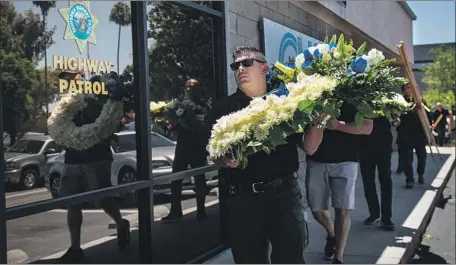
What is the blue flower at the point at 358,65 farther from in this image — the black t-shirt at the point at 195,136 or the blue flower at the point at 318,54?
the black t-shirt at the point at 195,136

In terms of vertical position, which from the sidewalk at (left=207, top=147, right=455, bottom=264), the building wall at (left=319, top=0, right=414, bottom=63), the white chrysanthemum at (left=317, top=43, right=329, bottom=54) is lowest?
the sidewalk at (left=207, top=147, right=455, bottom=264)

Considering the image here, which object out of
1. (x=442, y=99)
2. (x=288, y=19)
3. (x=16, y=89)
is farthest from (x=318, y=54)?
(x=442, y=99)

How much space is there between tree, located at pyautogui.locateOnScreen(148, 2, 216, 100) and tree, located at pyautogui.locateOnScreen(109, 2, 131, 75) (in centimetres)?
25

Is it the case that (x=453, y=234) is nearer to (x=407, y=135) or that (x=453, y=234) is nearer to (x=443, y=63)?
(x=407, y=135)

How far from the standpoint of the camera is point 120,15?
3.98 meters

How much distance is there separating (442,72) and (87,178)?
2936cm

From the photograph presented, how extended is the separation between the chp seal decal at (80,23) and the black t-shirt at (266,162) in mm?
1311

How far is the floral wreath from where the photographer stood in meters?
3.47

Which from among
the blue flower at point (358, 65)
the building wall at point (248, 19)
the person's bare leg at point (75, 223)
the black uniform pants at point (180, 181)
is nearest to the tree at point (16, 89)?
the person's bare leg at point (75, 223)

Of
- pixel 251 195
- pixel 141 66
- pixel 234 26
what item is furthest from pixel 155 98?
pixel 251 195

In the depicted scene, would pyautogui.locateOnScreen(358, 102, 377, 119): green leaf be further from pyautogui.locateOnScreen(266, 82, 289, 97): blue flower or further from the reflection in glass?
the reflection in glass

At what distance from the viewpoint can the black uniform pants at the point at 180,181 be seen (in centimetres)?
455

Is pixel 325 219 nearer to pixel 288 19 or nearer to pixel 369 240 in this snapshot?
pixel 369 240

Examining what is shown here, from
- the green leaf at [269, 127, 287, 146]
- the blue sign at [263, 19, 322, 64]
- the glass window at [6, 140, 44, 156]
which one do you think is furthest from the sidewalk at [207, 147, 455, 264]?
the green leaf at [269, 127, 287, 146]
